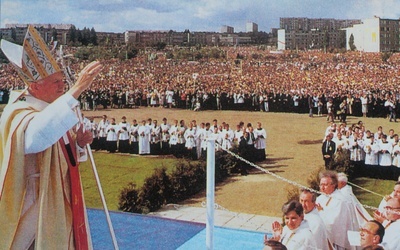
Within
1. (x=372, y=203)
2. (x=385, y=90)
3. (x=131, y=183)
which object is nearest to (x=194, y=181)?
(x=131, y=183)

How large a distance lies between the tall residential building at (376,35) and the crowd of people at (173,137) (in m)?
1.86

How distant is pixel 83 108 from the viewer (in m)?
8.22

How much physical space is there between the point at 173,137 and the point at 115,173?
111 centimetres

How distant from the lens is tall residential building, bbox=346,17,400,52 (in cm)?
571

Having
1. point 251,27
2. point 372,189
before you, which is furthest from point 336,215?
point 251,27

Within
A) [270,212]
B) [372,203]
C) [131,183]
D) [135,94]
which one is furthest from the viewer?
[135,94]

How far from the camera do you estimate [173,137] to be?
8117 mm

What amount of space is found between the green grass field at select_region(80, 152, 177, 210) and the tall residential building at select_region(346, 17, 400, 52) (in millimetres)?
3429

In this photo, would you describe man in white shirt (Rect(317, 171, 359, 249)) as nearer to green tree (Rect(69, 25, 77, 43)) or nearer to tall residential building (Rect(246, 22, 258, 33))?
tall residential building (Rect(246, 22, 258, 33))

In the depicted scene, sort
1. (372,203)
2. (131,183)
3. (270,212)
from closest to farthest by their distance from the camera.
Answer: (372,203) < (270,212) < (131,183)

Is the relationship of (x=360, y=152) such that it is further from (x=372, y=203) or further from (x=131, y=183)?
(x=131, y=183)

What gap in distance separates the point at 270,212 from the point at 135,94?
10.3ft

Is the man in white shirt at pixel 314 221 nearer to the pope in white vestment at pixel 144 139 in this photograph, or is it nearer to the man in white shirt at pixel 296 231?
the man in white shirt at pixel 296 231

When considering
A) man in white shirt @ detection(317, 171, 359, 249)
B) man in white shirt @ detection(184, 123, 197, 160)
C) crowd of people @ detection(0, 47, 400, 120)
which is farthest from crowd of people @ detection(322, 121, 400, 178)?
man in white shirt @ detection(317, 171, 359, 249)
